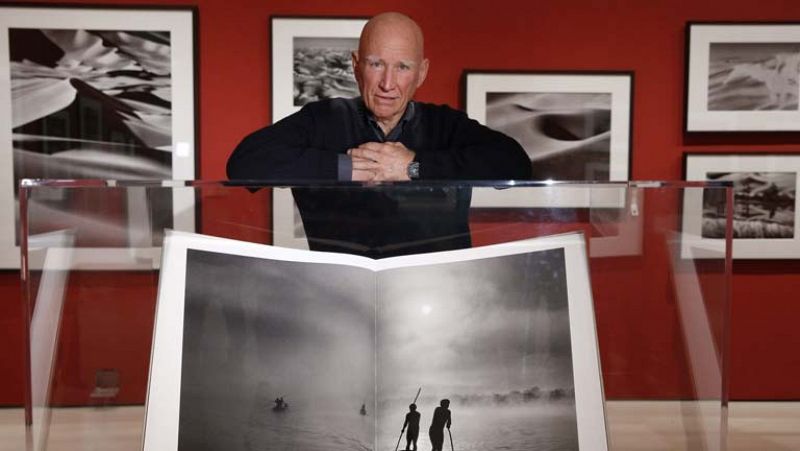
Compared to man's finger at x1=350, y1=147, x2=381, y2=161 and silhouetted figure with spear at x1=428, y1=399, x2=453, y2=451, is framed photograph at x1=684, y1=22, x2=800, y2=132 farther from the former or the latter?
silhouetted figure with spear at x1=428, y1=399, x2=453, y2=451

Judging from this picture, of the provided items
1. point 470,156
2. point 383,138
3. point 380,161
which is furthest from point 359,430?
point 383,138

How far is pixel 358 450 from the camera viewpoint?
0.73 metres

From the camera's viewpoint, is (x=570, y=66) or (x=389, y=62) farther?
(x=570, y=66)

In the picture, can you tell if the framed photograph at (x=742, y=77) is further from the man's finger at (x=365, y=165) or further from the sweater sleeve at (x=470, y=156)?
the man's finger at (x=365, y=165)

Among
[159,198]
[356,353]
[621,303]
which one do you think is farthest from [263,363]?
Answer: [621,303]

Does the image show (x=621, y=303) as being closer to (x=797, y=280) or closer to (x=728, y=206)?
(x=728, y=206)

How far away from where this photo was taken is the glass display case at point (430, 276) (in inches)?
29.3

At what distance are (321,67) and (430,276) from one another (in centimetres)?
237

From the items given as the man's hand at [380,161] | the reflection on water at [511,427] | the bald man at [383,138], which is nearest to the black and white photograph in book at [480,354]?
the reflection on water at [511,427]

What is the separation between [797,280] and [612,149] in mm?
1076

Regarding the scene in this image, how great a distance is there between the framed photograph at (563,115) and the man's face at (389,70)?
1.50 m

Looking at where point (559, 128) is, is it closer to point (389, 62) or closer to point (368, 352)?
point (389, 62)

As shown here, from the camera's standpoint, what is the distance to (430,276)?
766mm

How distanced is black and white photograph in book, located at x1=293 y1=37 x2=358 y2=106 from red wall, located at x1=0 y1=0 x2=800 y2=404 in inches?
5.4
